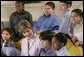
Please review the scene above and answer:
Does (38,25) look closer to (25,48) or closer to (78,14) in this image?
(25,48)

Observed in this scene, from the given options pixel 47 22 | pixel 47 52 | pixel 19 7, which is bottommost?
pixel 47 52

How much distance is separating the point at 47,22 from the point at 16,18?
0.25m

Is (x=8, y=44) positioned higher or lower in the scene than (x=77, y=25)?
lower

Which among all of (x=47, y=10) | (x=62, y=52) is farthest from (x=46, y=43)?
(x=47, y=10)

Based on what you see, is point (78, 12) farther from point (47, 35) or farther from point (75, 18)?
point (47, 35)

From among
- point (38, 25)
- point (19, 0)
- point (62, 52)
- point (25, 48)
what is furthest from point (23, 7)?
point (62, 52)

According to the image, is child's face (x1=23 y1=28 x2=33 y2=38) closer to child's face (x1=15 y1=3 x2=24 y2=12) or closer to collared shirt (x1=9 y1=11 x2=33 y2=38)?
collared shirt (x1=9 y1=11 x2=33 y2=38)

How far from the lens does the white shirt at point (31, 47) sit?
1877 millimetres

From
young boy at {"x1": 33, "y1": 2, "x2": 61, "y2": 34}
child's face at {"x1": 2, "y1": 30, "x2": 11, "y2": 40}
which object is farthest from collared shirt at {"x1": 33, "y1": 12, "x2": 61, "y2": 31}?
child's face at {"x1": 2, "y1": 30, "x2": 11, "y2": 40}

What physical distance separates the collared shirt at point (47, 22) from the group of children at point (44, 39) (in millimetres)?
33

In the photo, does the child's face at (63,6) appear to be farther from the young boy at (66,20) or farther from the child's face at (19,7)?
the child's face at (19,7)

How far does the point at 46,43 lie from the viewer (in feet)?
6.13

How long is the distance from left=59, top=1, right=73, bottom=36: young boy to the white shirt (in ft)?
0.69

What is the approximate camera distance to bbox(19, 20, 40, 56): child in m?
1.88
